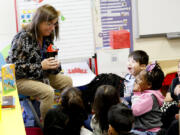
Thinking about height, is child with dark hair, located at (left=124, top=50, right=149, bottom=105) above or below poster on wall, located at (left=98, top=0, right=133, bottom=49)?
below

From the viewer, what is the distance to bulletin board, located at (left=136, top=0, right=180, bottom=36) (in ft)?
12.0

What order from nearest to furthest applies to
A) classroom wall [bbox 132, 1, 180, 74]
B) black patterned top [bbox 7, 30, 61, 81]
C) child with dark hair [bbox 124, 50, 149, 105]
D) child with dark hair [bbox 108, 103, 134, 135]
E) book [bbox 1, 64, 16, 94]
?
child with dark hair [bbox 108, 103, 134, 135], book [bbox 1, 64, 16, 94], black patterned top [bbox 7, 30, 61, 81], child with dark hair [bbox 124, 50, 149, 105], classroom wall [bbox 132, 1, 180, 74]

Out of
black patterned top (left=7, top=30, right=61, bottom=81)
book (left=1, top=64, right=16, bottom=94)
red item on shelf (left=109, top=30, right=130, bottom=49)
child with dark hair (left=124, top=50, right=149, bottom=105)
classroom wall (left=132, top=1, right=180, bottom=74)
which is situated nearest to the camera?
book (left=1, top=64, right=16, bottom=94)

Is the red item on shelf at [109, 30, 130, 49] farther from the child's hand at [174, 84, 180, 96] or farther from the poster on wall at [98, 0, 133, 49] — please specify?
the child's hand at [174, 84, 180, 96]

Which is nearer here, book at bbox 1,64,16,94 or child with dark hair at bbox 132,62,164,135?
book at bbox 1,64,16,94

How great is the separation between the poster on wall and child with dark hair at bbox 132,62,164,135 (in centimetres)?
129

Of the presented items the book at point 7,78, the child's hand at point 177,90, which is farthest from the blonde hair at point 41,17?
the child's hand at point 177,90

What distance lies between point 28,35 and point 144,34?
1.64m

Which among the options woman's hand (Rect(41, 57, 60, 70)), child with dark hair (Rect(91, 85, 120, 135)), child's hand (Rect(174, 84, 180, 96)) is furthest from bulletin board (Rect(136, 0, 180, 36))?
child with dark hair (Rect(91, 85, 120, 135))

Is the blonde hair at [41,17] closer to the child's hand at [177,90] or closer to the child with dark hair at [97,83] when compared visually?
the child with dark hair at [97,83]

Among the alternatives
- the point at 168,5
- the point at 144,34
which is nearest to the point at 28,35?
the point at 144,34

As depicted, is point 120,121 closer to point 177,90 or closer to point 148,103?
point 148,103

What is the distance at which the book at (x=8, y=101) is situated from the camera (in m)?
1.87

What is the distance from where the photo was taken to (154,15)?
367 centimetres
